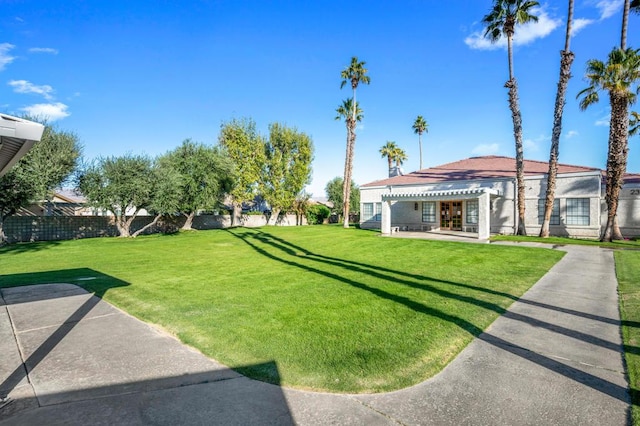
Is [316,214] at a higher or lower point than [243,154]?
lower

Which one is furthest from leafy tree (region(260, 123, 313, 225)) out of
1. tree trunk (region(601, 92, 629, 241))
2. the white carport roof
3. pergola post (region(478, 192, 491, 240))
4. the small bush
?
the white carport roof

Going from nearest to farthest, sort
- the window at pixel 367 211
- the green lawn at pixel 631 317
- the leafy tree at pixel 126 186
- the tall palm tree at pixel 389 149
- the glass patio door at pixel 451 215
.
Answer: the green lawn at pixel 631 317 < the leafy tree at pixel 126 186 < the glass patio door at pixel 451 215 < the window at pixel 367 211 < the tall palm tree at pixel 389 149

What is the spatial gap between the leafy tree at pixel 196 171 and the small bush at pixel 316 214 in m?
15.8

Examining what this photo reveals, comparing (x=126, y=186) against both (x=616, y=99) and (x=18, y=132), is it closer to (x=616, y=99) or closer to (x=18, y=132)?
(x=18, y=132)

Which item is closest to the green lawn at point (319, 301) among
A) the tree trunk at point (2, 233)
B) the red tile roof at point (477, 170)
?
the tree trunk at point (2, 233)

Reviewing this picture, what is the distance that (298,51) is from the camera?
66.4 ft

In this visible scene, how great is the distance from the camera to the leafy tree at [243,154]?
1398 inches

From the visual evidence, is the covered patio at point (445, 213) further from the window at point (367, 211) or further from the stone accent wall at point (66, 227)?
the stone accent wall at point (66, 227)

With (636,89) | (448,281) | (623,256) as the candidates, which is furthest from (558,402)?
(636,89)

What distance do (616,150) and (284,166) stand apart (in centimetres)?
2851

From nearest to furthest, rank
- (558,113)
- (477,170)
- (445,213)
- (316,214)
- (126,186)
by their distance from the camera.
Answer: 1. (558,113)
2. (126,186)
3. (445,213)
4. (477,170)
5. (316,214)

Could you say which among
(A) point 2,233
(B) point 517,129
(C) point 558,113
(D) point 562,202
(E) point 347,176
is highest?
(C) point 558,113

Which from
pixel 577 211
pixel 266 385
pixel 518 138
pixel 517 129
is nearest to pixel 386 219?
pixel 518 138

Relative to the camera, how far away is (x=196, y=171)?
27312mm
